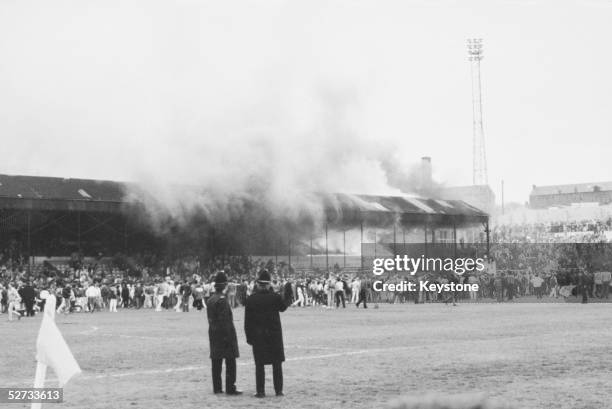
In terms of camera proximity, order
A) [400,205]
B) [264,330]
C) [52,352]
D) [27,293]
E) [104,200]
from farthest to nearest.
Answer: [400,205]
[104,200]
[27,293]
[264,330]
[52,352]

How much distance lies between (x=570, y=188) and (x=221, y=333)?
534ft

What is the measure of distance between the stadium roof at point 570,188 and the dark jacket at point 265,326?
496ft

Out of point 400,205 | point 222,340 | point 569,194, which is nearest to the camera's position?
point 222,340

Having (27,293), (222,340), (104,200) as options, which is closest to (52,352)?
(222,340)

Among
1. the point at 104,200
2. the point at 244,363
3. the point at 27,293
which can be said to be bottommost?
the point at 244,363

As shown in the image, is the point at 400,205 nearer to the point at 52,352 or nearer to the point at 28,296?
the point at 28,296

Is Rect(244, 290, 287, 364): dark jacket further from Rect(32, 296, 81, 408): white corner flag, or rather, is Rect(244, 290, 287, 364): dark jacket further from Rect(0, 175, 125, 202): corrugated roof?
Rect(0, 175, 125, 202): corrugated roof

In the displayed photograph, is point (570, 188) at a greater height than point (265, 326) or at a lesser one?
greater

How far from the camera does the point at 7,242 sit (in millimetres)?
51906

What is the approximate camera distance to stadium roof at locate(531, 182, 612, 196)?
159 metres

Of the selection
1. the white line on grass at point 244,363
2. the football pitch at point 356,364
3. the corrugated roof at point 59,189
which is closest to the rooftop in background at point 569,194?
the corrugated roof at point 59,189

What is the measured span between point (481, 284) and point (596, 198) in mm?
114288

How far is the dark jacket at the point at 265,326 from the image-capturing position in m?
12.2

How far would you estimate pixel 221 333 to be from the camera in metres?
12.6
